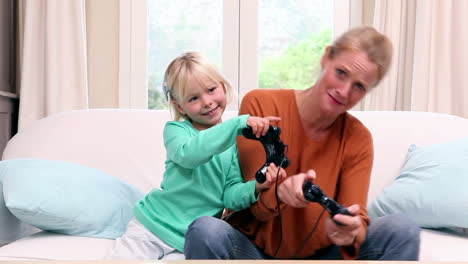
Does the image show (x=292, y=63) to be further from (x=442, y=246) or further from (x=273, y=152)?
(x=273, y=152)

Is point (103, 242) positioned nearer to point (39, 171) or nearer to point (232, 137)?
point (39, 171)

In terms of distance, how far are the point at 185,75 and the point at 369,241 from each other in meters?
0.63

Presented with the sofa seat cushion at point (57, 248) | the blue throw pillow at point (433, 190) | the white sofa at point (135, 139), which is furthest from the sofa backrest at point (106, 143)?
the blue throw pillow at point (433, 190)

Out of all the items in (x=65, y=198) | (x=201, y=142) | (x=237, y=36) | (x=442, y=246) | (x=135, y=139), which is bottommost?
(x=442, y=246)

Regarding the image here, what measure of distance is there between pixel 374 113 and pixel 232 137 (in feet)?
3.39

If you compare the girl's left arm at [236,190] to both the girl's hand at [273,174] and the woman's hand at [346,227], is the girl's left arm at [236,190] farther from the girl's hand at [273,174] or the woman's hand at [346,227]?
the woman's hand at [346,227]

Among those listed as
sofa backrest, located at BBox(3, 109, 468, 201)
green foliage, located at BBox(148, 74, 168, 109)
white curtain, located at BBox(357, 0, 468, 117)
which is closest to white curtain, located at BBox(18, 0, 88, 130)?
green foliage, located at BBox(148, 74, 168, 109)

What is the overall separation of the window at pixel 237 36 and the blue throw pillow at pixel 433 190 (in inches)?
67.0

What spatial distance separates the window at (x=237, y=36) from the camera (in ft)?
11.4

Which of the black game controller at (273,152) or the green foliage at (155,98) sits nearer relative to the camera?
the black game controller at (273,152)

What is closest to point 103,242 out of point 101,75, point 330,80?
point 330,80

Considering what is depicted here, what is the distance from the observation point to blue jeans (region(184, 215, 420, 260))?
122 centimetres

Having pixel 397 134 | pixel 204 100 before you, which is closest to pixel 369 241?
pixel 204 100

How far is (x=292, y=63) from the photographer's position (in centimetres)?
357
